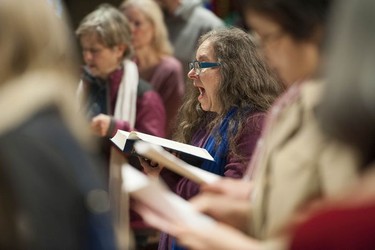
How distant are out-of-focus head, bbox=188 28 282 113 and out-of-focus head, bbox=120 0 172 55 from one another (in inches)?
71.1

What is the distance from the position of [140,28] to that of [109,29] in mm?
654

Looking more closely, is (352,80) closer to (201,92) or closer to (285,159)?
(285,159)

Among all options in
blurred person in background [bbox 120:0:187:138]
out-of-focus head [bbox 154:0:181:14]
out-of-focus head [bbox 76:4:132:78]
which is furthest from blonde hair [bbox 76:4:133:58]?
out-of-focus head [bbox 154:0:181:14]

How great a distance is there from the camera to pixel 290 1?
1761 mm

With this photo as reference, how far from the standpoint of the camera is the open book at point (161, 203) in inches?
67.7

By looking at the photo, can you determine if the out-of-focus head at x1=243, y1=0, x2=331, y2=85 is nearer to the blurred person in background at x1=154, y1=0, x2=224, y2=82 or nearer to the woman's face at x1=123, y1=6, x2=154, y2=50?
the woman's face at x1=123, y1=6, x2=154, y2=50

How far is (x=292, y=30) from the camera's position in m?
1.77

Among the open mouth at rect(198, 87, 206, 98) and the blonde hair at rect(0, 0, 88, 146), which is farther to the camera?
the open mouth at rect(198, 87, 206, 98)

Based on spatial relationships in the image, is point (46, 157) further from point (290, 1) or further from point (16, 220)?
point (290, 1)

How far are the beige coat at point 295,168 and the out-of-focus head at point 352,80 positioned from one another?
0.08 meters

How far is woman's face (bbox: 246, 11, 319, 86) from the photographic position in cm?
178

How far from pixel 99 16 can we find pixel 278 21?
2.81 m

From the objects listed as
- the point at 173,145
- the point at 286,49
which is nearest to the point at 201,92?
the point at 173,145

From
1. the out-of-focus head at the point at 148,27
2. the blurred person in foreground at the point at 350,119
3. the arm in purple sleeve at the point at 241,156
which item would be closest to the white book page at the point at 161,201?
the blurred person in foreground at the point at 350,119
